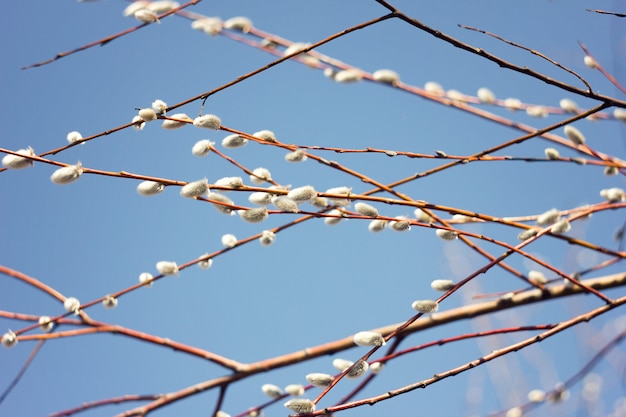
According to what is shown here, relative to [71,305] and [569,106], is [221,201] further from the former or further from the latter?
[569,106]

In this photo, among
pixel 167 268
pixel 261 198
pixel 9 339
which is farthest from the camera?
pixel 167 268

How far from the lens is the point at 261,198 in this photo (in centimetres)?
103

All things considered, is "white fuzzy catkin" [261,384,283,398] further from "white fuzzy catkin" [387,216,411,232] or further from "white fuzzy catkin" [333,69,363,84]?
"white fuzzy catkin" [333,69,363,84]

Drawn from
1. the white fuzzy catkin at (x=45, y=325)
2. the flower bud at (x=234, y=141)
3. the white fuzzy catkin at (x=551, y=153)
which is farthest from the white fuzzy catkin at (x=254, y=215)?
the white fuzzy catkin at (x=551, y=153)

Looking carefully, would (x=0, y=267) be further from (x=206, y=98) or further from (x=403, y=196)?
(x=403, y=196)

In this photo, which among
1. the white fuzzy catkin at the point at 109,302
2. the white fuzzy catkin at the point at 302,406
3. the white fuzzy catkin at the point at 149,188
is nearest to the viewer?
the white fuzzy catkin at the point at 302,406

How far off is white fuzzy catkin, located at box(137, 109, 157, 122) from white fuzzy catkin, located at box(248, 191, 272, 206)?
0.21 m

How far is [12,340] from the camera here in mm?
1144

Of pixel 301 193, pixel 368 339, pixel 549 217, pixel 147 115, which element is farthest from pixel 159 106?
pixel 549 217

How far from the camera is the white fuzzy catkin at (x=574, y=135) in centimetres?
128

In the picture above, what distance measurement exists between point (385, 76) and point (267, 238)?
41 centimetres

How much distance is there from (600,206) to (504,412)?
0.50 meters

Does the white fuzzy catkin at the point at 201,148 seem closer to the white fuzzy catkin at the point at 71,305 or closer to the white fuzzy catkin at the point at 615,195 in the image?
the white fuzzy catkin at the point at 71,305

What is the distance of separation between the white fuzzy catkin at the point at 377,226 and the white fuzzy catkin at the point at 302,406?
393mm
